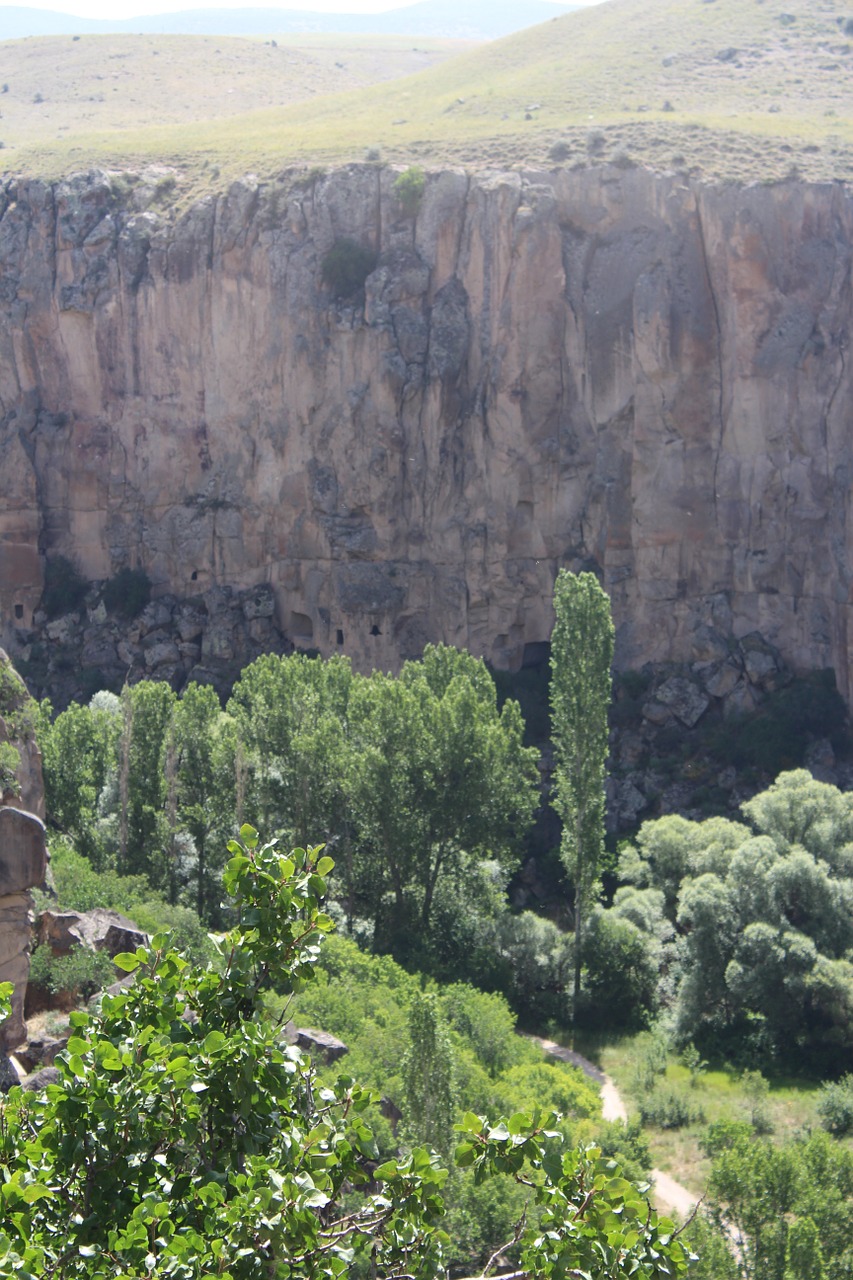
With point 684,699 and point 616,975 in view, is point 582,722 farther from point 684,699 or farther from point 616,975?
point 684,699

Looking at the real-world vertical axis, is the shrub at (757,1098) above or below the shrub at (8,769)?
below

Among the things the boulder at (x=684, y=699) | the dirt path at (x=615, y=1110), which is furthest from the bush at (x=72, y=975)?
the boulder at (x=684, y=699)

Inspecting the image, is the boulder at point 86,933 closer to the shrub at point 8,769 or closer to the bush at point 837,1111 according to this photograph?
the shrub at point 8,769

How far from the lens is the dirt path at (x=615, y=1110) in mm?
23508

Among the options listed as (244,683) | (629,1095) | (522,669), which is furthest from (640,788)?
(629,1095)

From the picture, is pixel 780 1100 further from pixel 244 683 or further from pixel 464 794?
pixel 244 683

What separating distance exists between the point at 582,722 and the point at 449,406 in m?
18.7

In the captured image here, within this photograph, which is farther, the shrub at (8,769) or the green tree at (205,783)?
the green tree at (205,783)

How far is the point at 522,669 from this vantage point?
50.9 m

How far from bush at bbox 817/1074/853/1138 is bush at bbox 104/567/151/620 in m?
34.0

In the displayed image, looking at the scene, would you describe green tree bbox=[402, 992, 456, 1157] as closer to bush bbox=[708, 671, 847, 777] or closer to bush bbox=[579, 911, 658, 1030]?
bush bbox=[579, 911, 658, 1030]

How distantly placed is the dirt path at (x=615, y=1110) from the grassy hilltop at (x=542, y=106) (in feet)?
99.6

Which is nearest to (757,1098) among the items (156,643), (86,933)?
(86,933)

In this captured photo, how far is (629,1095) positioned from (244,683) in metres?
15.9
